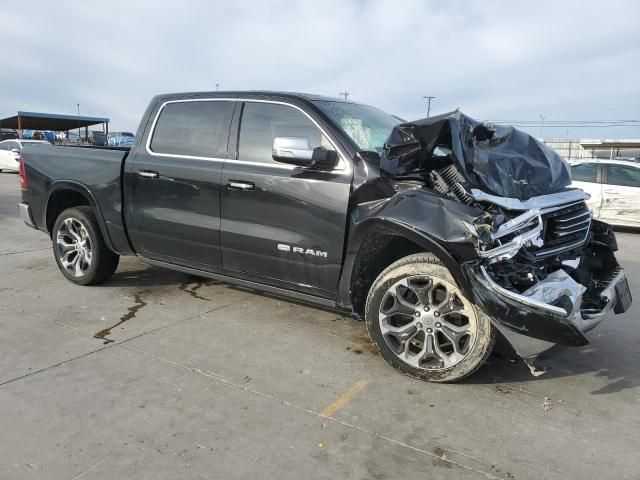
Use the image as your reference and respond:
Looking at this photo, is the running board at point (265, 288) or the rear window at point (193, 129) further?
the rear window at point (193, 129)

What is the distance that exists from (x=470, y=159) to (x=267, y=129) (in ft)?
5.30

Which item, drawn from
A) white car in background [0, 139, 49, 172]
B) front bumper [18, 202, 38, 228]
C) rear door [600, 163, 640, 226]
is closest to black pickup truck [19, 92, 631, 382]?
front bumper [18, 202, 38, 228]

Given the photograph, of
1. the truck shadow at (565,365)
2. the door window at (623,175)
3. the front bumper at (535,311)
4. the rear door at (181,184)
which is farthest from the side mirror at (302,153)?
the door window at (623,175)

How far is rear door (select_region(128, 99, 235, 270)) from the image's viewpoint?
441 cm

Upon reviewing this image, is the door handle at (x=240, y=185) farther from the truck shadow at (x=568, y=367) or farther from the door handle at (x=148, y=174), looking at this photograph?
the truck shadow at (x=568, y=367)

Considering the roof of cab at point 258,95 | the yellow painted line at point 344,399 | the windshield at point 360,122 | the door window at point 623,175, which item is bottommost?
the yellow painted line at point 344,399

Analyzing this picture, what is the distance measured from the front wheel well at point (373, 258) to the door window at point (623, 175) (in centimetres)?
894

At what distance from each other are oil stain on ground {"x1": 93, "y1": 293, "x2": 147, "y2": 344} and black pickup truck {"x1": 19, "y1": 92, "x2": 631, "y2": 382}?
1.49 ft

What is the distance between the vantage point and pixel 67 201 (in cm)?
572

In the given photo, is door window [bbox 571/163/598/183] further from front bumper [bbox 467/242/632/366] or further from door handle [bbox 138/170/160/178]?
door handle [bbox 138/170/160/178]

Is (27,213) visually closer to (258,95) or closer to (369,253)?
(258,95)

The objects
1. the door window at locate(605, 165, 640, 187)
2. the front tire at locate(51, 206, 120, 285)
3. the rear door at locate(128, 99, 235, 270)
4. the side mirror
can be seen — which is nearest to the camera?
the side mirror

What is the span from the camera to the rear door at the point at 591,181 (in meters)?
10.8

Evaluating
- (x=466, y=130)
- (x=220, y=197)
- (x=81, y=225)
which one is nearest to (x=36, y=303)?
(x=81, y=225)
